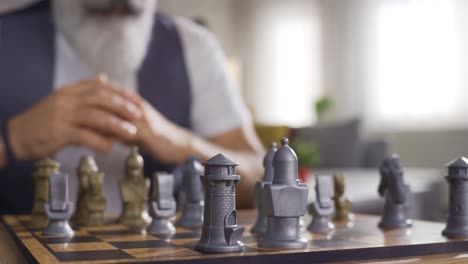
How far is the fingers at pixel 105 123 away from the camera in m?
1.56

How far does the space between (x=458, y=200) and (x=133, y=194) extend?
2.01ft

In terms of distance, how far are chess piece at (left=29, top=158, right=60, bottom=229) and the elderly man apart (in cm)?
31

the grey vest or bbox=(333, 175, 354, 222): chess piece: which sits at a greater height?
the grey vest

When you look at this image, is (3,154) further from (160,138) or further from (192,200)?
(192,200)

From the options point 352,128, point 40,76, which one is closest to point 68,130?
point 40,76

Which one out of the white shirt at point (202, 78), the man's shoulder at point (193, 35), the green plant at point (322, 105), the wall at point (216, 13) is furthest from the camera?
the wall at point (216, 13)

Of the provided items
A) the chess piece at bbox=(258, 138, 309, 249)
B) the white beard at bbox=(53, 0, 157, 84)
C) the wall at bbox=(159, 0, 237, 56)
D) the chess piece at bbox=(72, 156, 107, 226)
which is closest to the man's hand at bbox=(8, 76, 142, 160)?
the chess piece at bbox=(72, 156, 107, 226)

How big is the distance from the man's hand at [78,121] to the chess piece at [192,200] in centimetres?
32

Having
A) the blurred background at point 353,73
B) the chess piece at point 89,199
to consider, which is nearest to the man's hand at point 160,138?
the chess piece at point 89,199

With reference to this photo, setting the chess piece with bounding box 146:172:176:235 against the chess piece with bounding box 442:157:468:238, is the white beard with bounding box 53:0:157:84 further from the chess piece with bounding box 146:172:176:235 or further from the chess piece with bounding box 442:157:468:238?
the chess piece with bounding box 442:157:468:238

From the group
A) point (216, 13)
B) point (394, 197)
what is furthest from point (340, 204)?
point (216, 13)

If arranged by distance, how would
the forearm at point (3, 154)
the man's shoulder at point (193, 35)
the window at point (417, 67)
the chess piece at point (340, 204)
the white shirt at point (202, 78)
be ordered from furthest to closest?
the window at point (417, 67) < the man's shoulder at point (193, 35) < the white shirt at point (202, 78) < the forearm at point (3, 154) < the chess piece at point (340, 204)

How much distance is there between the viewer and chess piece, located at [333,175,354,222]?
138cm

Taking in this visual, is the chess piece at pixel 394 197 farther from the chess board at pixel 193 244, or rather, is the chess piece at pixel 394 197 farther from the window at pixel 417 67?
the window at pixel 417 67
